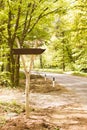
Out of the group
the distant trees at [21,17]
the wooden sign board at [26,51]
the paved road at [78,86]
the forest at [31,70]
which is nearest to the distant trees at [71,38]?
the forest at [31,70]

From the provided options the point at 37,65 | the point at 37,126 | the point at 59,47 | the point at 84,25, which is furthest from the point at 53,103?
the point at 37,65

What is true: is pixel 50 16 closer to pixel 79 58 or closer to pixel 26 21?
pixel 26 21

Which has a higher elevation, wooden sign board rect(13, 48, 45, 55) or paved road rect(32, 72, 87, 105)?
wooden sign board rect(13, 48, 45, 55)

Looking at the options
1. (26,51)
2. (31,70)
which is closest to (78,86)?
(31,70)

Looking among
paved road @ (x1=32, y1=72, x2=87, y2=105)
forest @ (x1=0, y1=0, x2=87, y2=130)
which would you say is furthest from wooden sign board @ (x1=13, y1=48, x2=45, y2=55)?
paved road @ (x1=32, y1=72, x2=87, y2=105)

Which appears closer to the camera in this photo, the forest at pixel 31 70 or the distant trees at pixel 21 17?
the forest at pixel 31 70

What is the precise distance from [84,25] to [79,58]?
15.1 metres

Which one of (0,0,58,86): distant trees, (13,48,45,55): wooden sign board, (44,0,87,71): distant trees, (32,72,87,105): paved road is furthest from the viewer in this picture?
(44,0,87,71): distant trees

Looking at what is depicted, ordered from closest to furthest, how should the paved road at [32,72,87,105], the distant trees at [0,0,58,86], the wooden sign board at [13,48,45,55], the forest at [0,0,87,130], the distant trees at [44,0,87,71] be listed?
the wooden sign board at [13,48,45,55] → the forest at [0,0,87,130] → the paved road at [32,72,87,105] → the distant trees at [0,0,58,86] → the distant trees at [44,0,87,71]

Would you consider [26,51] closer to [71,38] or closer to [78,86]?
[78,86]

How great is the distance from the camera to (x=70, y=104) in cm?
1677

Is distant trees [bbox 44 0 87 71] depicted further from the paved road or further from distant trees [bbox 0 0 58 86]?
Result: the paved road

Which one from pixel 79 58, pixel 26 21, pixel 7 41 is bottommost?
pixel 79 58

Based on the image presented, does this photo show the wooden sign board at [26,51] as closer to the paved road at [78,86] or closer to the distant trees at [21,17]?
the paved road at [78,86]
